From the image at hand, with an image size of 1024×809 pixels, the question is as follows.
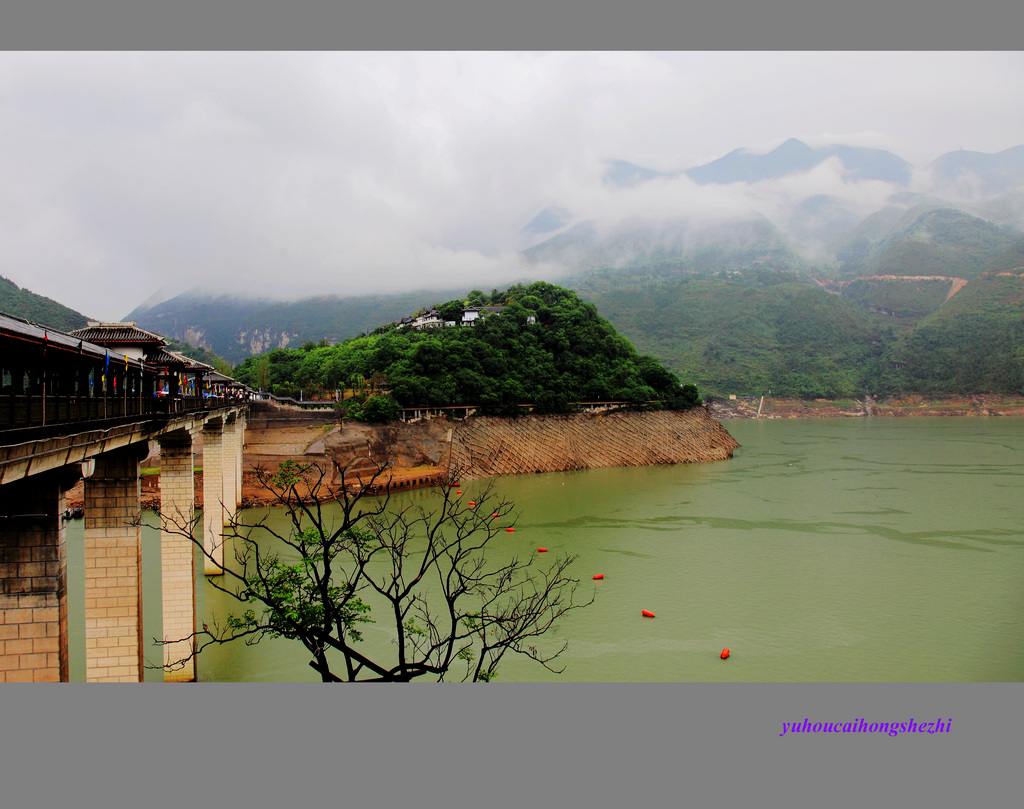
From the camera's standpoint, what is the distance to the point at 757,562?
2481cm

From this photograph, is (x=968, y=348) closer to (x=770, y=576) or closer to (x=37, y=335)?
(x=770, y=576)

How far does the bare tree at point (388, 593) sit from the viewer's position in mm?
8352

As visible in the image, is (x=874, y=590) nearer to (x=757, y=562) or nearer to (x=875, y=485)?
(x=757, y=562)

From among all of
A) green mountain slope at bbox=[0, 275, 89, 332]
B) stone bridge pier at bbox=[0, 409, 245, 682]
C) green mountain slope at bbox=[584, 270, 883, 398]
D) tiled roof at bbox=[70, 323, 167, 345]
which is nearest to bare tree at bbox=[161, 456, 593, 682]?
stone bridge pier at bbox=[0, 409, 245, 682]

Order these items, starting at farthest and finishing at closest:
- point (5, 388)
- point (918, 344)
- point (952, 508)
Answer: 1. point (918, 344)
2. point (952, 508)
3. point (5, 388)

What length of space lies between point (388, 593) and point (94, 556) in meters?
7.27

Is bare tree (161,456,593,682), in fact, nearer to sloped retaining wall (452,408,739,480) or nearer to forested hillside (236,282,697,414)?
sloped retaining wall (452,408,739,480)

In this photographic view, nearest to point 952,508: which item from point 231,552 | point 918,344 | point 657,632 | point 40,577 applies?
point 657,632

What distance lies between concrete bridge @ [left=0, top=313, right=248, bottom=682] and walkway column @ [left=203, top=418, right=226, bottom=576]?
29.1 ft

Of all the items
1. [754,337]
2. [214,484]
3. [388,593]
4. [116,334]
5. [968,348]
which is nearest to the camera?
[388,593]

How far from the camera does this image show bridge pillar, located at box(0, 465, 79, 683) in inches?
357

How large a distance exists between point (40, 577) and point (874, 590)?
23846 millimetres

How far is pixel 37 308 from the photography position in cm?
6669

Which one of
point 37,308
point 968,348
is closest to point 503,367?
point 37,308
